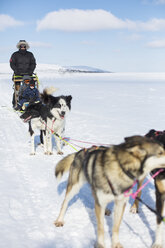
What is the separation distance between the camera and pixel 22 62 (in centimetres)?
786

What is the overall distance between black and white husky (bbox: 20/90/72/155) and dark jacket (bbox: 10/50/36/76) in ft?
11.2

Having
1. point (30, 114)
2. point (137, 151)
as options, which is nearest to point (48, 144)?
point (30, 114)

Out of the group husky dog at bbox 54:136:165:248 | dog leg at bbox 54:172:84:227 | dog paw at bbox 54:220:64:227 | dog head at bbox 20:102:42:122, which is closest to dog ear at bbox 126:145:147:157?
husky dog at bbox 54:136:165:248

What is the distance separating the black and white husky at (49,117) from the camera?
4.73 meters

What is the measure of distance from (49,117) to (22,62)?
3.75 m

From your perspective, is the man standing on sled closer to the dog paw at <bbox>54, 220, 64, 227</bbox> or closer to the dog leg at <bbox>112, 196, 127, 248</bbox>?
the dog paw at <bbox>54, 220, 64, 227</bbox>

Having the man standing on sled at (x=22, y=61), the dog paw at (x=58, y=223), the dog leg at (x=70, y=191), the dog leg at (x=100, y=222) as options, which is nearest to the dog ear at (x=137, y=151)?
the dog leg at (x=100, y=222)

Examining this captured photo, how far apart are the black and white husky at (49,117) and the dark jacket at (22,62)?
3.40 m

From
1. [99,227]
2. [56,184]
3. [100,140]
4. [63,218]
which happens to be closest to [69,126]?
[100,140]

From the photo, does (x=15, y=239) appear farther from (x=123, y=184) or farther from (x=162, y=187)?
(x=162, y=187)

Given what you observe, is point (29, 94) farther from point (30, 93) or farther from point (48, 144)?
point (48, 144)

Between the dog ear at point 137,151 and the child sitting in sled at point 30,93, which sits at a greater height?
the child sitting in sled at point 30,93

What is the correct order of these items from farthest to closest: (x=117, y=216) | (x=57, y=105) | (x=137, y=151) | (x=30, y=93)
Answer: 1. (x=30, y=93)
2. (x=57, y=105)
3. (x=117, y=216)
4. (x=137, y=151)

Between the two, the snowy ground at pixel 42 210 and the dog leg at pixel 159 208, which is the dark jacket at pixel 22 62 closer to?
the snowy ground at pixel 42 210
